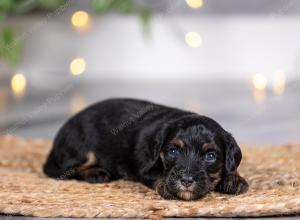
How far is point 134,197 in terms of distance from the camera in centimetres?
344

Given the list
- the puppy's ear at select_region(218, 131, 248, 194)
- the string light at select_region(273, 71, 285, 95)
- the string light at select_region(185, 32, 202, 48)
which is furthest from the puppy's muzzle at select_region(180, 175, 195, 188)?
the string light at select_region(185, 32, 202, 48)

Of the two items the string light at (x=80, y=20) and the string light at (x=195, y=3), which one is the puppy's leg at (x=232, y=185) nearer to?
the string light at (x=195, y=3)

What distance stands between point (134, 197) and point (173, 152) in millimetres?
297

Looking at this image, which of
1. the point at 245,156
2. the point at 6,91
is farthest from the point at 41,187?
the point at 6,91

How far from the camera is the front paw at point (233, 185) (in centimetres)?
346

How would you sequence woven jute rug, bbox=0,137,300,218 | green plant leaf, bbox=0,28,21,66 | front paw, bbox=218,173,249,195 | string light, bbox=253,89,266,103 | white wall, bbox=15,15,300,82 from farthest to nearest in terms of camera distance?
white wall, bbox=15,15,300,82 < string light, bbox=253,89,266,103 < green plant leaf, bbox=0,28,21,66 < front paw, bbox=218,173,249,195 < woven jute rug, bbox=0,137,300,218

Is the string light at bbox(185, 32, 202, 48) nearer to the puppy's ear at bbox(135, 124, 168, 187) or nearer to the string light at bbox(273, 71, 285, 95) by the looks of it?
the string light at bbox(273, 71, 285, 95)

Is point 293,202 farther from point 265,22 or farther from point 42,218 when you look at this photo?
point 265,22

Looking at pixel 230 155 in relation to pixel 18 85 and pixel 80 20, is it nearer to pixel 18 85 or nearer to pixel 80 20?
pixel 18 85

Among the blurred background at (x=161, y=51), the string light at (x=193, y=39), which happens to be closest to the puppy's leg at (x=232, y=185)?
the blurred background at (x=161, y=51)

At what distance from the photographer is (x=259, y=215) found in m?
3.11

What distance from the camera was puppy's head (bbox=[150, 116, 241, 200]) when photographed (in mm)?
3264

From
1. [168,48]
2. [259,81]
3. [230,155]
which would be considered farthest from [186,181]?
[168,48]

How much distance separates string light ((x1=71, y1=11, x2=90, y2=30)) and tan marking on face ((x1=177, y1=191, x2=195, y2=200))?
5731 mm
